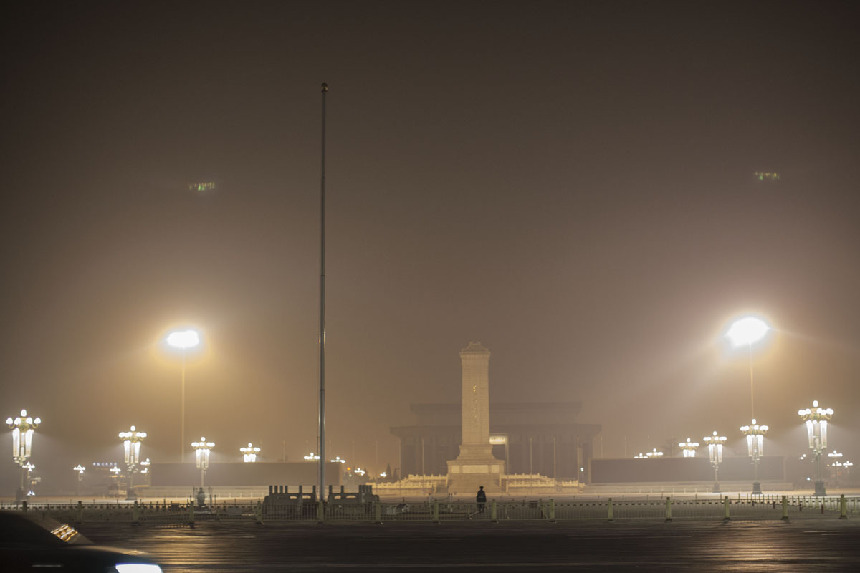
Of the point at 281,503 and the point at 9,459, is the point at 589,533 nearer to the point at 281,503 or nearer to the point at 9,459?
the point at 281,503

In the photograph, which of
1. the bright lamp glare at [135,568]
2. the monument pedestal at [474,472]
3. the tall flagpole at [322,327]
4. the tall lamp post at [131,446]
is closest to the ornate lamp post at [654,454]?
the monument pedestal at [474,472]

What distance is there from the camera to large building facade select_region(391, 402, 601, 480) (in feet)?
489

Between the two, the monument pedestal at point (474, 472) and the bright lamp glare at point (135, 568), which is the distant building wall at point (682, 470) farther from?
the bright lamp glare at point (135, 568)

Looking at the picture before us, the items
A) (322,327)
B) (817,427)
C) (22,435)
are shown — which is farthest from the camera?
(817,427)

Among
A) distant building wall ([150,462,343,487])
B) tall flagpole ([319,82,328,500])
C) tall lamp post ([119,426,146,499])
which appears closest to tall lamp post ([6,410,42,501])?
tall lamp post ([119,426,146,499])

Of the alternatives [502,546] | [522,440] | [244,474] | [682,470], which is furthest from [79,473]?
[502,546]

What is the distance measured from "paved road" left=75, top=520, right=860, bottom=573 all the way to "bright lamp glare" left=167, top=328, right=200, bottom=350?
137ft

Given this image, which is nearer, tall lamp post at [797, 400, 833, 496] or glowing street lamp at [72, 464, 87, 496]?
tall lamp post at [797, 400, 833, 496]

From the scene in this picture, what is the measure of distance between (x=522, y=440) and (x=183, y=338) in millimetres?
79403

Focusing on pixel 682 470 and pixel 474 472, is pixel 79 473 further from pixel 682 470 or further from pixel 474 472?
pixel 682 470

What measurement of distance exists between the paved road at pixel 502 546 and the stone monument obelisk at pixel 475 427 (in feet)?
195

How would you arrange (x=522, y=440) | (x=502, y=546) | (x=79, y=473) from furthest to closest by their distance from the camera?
(x=522, y=440)
(x=79, y=473)
(x=502, y=546)

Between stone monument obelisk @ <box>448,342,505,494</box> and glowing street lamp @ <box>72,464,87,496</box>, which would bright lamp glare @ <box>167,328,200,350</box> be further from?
glowing street lamp @ <box>72,464,87,496</box>

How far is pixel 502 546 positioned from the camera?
27.5 metres
